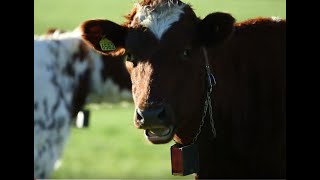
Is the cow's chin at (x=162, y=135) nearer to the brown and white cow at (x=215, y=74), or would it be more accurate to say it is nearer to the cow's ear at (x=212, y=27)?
the brown and white cow at (x=215, y=74)

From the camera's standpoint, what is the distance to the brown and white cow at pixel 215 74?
12.5ft

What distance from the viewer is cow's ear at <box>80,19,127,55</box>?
4129 millimetres

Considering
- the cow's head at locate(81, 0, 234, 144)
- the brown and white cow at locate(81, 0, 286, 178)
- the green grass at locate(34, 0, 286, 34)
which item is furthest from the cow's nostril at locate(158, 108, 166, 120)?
the green grass at locate(34, 0, 286, 34)

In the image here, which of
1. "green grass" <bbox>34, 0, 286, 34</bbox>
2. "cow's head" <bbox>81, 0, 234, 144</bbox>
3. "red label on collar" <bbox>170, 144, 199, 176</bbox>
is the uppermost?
"green grass" <bbox>34, 0, 286, 34</bbox>

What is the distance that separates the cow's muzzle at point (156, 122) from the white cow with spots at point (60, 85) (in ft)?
9.25

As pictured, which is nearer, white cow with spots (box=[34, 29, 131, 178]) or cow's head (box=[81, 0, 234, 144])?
cow's head (box=[81, 0, 234, 144])

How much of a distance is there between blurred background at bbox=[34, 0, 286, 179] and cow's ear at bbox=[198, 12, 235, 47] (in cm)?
82

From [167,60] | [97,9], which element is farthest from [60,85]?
[97,9]

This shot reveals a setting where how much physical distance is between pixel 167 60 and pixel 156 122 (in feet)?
1.25

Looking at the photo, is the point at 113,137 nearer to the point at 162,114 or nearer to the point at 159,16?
the point at 159,16

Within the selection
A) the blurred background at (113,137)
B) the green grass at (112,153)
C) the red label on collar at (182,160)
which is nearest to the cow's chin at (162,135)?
the red label on collar at (182,160)

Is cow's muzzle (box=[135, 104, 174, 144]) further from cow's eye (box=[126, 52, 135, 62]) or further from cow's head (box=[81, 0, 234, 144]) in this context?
cow's eye (box=[126, 52, 135, 62])

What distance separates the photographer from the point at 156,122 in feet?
11.7
